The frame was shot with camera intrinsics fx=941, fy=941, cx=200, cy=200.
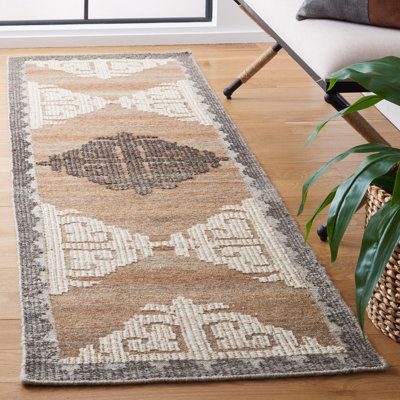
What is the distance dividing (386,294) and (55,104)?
1577mm

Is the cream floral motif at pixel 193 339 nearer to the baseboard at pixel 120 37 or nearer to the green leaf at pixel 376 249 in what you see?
the green leaf at pixel 376 249

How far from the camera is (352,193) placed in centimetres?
167

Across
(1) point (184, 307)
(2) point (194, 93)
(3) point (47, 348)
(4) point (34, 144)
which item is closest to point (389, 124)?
(2) point (194, 93)

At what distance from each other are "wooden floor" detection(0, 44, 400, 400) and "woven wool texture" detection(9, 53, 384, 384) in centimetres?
3

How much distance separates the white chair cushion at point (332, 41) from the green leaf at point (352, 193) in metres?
0.56

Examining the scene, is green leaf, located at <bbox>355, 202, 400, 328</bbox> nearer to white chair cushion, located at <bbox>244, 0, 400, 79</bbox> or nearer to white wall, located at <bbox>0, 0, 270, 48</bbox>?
white chair cushion, located at <bbox>244, 0, 400, 79</bbox>

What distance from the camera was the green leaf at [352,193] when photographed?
166 centimetres

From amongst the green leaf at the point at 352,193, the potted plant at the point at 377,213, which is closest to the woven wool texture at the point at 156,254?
the potted plant at the point at 377,213

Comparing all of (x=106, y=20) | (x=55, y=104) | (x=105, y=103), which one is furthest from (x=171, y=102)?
(x=106, y=20)

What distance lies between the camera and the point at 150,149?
2719 mm

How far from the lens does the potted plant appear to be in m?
1.60

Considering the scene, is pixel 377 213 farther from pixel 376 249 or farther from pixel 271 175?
pixel 271 175

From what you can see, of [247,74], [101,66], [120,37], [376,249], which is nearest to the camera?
[376,249]

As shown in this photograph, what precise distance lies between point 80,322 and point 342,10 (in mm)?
1099
